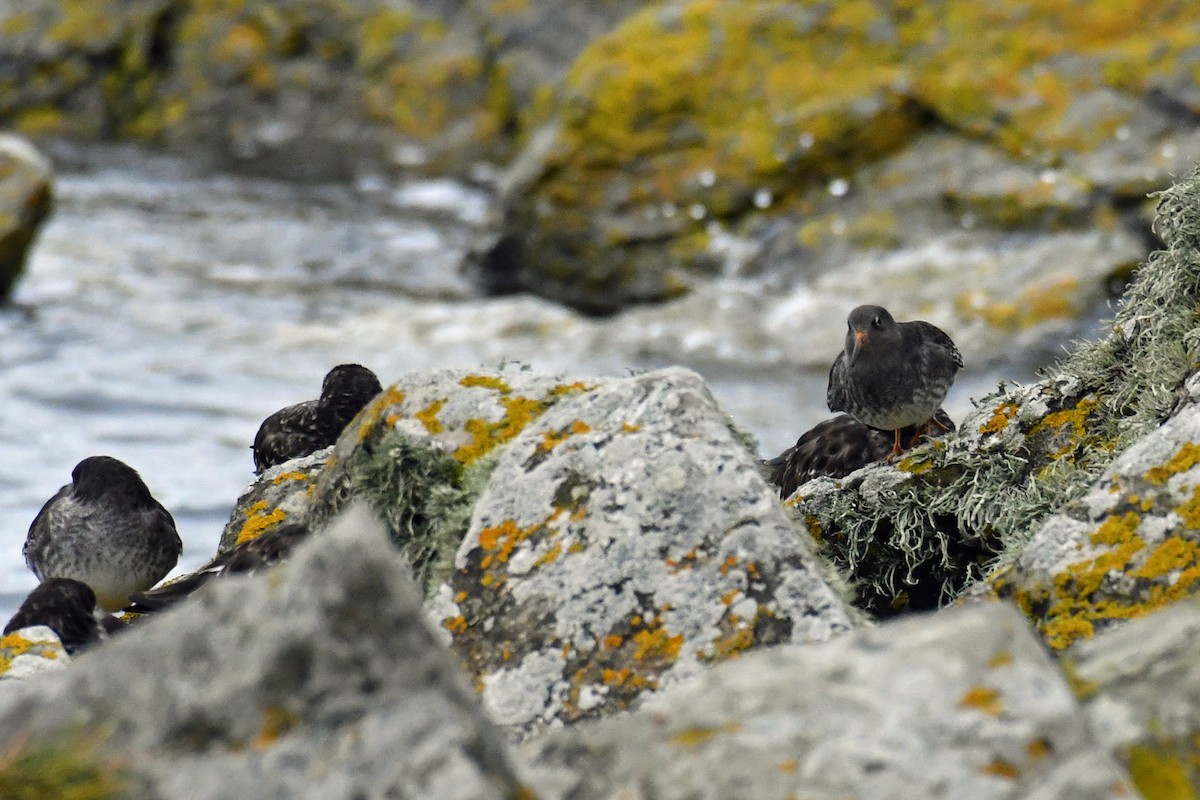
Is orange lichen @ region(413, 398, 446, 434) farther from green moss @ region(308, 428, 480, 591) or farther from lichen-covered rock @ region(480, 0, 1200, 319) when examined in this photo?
lichen-covered rock @ region(480, 0, 1200, 319)

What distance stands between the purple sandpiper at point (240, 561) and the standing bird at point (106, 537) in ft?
4.06

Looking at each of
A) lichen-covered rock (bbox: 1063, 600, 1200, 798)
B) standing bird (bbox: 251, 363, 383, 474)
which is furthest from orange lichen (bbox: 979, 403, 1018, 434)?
standing bird (bbox: 251, 363, 383, 474)

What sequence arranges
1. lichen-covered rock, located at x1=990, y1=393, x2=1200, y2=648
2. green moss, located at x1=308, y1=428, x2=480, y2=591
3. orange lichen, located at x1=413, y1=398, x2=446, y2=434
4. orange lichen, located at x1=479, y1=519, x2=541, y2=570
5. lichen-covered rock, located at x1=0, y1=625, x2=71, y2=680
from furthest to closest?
1. orange lichen, located at x1=413, y1=398, x2=446, y2=434
2. lichen-covered rock, located at x1=0, y1=625, x2=71, y2=680
3. green moss, located at x1=308, y1=428, x2=480, y2=591
4. orange lichen, located at x1=479, y1=519, x2=541, y2=570
5. lichen-covered rock, located at x1=990, y1=393, x2=1200, y2=648

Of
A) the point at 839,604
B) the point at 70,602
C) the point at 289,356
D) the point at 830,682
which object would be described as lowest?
the point at 289,356

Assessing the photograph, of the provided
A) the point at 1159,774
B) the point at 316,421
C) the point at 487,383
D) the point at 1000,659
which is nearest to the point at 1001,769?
the point at 1000,659

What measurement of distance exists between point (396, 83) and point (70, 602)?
814 inches

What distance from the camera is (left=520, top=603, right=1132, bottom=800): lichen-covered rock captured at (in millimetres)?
3172

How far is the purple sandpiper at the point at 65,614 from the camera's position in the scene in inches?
263

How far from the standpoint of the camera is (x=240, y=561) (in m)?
6.47

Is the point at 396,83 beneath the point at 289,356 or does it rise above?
above

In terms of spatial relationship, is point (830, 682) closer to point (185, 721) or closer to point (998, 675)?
point (998, 675)

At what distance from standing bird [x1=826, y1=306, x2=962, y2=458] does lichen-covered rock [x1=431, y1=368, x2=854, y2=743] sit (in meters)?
2.37

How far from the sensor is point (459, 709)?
328cm

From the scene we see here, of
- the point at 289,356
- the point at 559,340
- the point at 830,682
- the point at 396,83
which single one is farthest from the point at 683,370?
the point at 396,83
